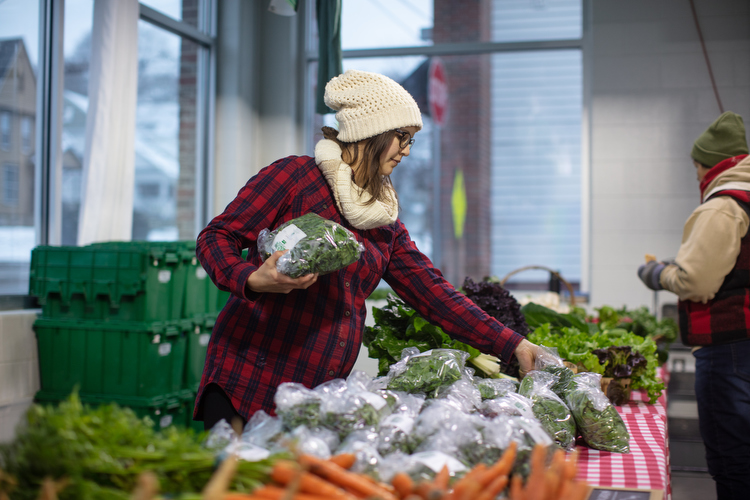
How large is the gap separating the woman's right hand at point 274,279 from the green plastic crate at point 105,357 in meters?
2.14

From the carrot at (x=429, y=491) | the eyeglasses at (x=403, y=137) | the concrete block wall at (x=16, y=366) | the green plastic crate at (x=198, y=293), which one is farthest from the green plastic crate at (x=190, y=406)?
the carrot at (x=429, y=491)

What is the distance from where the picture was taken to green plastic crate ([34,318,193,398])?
340cm

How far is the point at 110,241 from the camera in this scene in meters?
3.88

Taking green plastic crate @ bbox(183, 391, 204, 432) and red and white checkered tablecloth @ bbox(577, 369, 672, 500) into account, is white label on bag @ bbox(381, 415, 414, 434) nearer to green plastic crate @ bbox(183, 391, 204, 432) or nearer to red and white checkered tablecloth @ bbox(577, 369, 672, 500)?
red and white checkered tablecloth @ bbox(577, 369, 672, 500)

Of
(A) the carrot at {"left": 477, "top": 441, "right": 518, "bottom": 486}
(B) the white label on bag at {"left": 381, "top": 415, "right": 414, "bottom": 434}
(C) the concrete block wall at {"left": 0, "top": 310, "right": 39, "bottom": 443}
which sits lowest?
(C) the concrete block wall at {"left": 0, "top": 310, "right": 39, "bottom": 443}

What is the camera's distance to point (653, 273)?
9.37 feet

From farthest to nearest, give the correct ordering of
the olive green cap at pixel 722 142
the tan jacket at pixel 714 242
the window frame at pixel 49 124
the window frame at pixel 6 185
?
the window frame at pixel 49 124
the window frame at pixel 6 185
the olive green cap at pixel 722 142
the tan jacket at pixel 714 242

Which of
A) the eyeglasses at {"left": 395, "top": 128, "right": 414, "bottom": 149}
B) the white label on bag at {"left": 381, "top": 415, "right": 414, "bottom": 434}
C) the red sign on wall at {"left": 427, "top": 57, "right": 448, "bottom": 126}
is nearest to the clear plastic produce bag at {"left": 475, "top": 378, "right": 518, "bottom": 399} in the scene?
the white label on bag at {"left": 381, "top": 415, "right": 414, "bottom": 434}

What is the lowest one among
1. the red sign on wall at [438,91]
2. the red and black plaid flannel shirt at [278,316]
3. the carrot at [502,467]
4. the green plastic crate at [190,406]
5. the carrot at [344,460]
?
the green plastic crate at [190,406]

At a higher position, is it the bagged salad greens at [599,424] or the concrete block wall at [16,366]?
the bagged salad greens at [599,424]

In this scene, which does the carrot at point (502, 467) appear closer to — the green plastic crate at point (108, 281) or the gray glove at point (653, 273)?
the gray glove at point (653, 273)

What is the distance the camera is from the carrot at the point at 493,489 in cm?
102

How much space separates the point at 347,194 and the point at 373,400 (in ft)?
2.00

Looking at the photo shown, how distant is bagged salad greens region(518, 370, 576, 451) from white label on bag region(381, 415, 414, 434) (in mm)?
404
